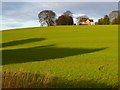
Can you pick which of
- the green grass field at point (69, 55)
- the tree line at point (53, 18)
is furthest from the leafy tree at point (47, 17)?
the green grass field at point (69, 55)

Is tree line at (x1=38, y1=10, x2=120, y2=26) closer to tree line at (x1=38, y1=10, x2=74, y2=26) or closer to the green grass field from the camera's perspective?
tree line at (x1=38, y1=10, x2=74, y2=26)

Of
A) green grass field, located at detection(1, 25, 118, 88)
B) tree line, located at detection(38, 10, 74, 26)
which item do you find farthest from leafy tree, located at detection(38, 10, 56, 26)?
green grass field, located at detection(1, 25, 118, 88)

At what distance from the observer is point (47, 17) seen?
103562 mm

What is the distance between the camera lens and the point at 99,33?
6456 centimetres

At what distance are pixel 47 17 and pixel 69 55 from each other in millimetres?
64471

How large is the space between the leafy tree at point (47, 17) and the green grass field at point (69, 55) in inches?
1129

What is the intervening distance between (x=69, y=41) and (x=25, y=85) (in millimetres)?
41780

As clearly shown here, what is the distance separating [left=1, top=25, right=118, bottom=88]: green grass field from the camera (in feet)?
76.0

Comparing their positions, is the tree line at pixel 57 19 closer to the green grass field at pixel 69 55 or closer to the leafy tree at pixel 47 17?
the leafy tree at pixel 47 17

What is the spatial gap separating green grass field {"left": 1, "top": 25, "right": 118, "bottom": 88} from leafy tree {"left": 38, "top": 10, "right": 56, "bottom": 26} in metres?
28.7

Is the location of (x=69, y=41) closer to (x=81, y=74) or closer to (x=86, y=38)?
(x=86, y=38)

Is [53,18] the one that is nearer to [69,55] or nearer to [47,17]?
[47,17]

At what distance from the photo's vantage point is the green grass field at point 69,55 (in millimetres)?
23180

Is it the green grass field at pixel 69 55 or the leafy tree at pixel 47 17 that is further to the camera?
the leafy tree at pixel 47 17
